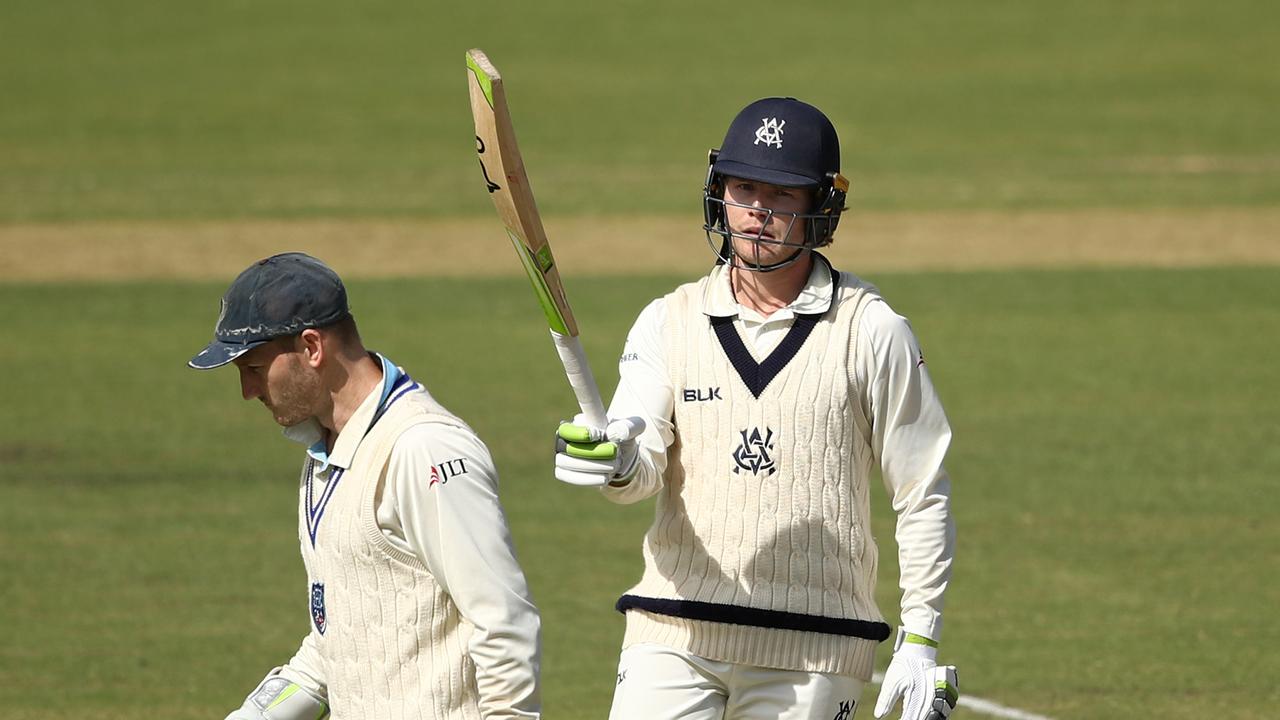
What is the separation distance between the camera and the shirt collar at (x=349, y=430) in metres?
4.71

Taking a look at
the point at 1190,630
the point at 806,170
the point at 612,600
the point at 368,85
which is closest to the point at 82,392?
the point at 612,600

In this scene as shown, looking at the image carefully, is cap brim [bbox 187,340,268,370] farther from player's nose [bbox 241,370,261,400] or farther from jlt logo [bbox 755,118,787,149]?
jlt logo [bbox 755,118,787,149]

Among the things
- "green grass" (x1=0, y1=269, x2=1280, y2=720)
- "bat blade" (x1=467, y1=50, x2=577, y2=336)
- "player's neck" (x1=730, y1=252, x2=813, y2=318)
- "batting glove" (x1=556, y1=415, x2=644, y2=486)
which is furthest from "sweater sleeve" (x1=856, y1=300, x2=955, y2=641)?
"green grass" (x1=0, y1=269, x2=1280, y2=720)

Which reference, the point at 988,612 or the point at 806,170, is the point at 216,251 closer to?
the point at 988,612

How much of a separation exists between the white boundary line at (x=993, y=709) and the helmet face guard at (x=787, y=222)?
12.1ft

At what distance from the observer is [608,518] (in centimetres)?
1266

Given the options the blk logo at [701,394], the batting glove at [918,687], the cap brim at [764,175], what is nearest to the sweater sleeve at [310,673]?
the blk logo at [701,394]

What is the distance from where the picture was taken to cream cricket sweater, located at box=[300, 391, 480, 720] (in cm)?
461

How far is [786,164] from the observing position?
5.60 meters

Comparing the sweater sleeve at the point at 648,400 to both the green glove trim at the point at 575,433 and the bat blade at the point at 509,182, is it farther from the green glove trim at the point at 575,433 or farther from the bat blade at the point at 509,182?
the bat blade at the point at 509,182

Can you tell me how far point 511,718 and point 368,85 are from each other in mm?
38352

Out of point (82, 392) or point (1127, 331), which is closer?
point (82, 392)

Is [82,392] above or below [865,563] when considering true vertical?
below

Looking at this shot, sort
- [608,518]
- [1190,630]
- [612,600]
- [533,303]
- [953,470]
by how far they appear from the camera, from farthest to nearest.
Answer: [533,303]
[953,470]
[608,518]
[612,600]
[1190,630]
